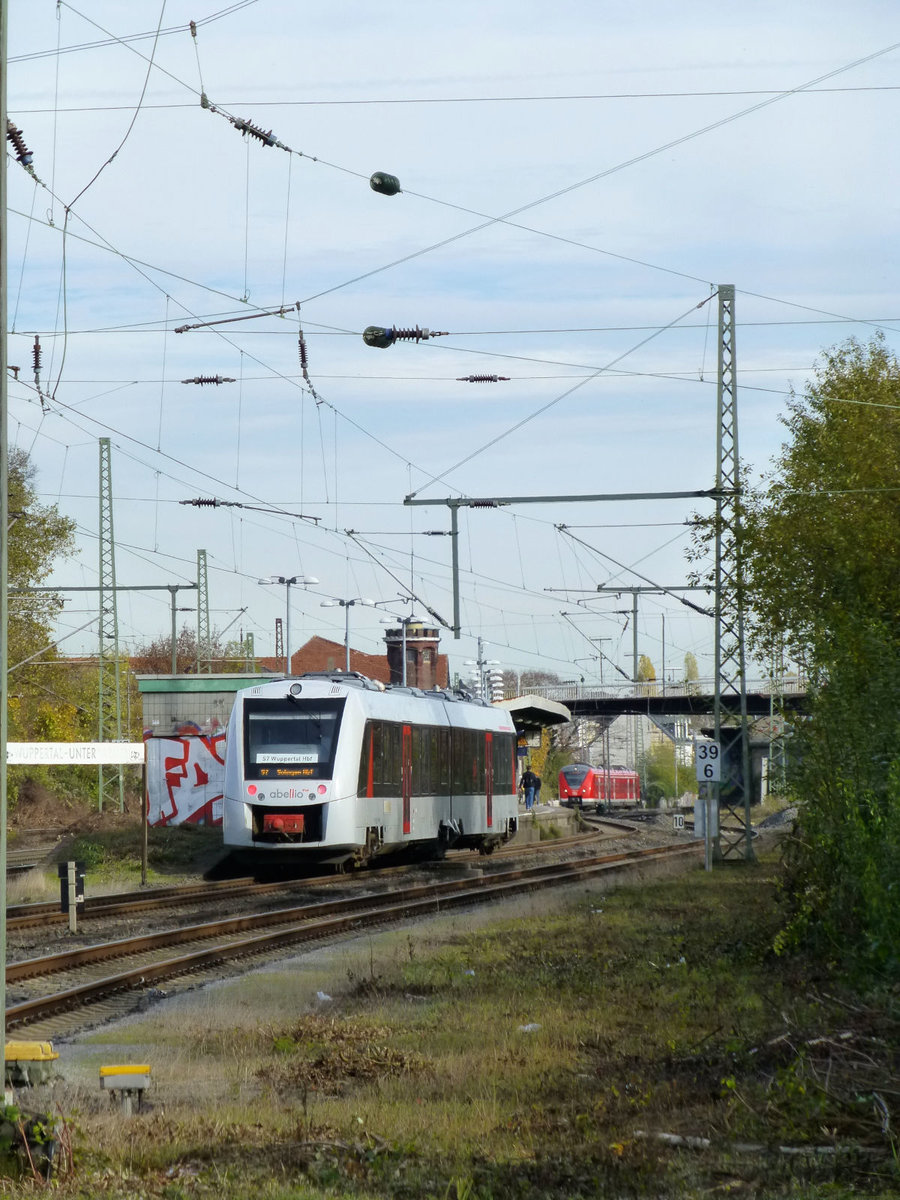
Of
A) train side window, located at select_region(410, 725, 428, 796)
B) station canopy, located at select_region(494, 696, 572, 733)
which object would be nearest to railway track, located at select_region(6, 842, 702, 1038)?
train side window, located at select_region(410, 725, 428, 796)

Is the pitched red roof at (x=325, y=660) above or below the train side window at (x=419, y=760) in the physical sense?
above

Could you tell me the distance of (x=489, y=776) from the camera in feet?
121

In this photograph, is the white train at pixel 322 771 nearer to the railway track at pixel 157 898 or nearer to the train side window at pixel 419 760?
the train side window at pixel 419 760

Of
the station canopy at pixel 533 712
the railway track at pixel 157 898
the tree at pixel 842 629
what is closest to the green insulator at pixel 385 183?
the tree at pixel 842 629

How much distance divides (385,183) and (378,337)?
296cm

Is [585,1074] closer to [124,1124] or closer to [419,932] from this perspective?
[124,1124]

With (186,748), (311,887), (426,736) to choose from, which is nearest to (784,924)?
(311,887)

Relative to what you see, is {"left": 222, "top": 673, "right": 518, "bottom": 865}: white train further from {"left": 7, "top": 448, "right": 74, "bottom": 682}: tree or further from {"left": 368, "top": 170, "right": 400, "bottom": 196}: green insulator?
{"left": 7, "top": 448, "right": 74, "bottom": 682}: tree

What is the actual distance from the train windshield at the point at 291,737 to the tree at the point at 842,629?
8.31 meters

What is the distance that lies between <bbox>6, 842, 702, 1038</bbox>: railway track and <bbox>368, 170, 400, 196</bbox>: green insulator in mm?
8287

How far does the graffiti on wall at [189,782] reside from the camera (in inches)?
1378

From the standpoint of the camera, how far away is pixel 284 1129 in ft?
24.7

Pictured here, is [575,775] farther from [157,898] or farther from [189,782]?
[157,898]

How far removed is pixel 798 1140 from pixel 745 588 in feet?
71.8
